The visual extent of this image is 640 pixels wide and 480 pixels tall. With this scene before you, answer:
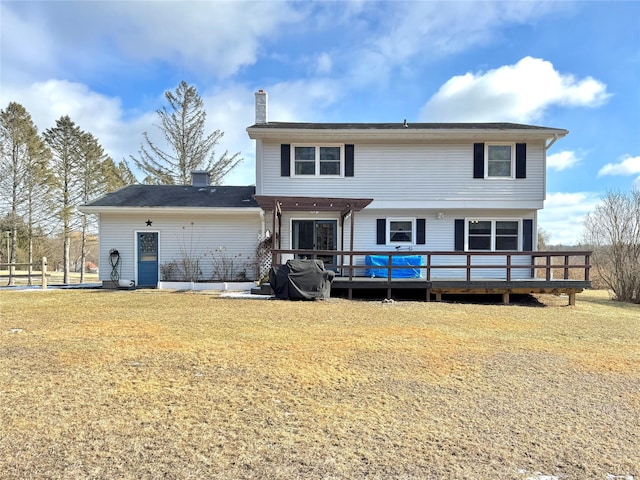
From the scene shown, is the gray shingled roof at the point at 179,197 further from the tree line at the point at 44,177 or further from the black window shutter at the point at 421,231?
the tree line at the point at 44,177

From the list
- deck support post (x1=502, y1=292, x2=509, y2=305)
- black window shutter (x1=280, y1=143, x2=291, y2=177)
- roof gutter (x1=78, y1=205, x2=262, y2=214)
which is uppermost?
black window shutter (x1=280, y1=143, x2=291, y2=177)

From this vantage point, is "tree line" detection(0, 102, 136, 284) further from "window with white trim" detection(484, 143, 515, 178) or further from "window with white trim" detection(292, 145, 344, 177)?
"window with white trim" detection(484, 143, 515, 178)

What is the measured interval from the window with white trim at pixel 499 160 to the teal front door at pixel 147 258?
38.9 feet

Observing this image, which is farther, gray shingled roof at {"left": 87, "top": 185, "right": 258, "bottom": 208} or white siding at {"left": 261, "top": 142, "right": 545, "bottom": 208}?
gray shingled roof at {"left": 87, "top": 185, "right": 258, "bottom": 208}

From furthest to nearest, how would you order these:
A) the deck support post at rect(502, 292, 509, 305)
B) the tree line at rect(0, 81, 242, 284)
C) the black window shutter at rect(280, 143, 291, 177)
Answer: the tree line at rect(0, 81, 242, 284)
the black window shutter at rect(280, 143, 291, 177)
the deck support post at rect(502, 292, 509, 305)

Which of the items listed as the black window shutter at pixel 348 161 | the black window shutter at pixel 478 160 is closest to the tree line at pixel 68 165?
the black window shutter at pixel 348 161

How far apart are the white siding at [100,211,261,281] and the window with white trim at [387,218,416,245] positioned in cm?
460

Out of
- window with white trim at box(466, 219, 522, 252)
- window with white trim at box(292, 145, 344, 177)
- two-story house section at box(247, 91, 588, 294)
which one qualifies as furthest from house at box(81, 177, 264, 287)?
window with white trim at box(466, 219, 522, 252)

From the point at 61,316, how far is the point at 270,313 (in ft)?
13.3

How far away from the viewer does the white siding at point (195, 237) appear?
41.8ft

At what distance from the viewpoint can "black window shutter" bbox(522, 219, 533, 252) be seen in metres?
12.6

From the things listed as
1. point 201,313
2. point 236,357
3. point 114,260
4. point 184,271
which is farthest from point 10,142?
point 236,357

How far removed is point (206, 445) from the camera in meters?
2.56

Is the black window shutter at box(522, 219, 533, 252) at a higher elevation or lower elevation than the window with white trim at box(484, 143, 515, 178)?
lower
